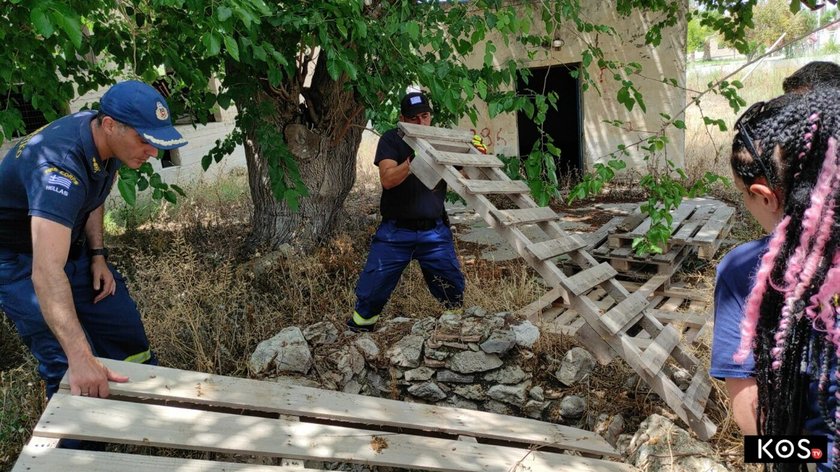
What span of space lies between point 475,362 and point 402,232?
3.41 ft

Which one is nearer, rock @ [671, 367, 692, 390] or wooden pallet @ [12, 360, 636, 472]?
wooden pallet @ [12, 360, 636, 472]

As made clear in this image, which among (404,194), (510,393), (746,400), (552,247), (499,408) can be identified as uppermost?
(404,194)

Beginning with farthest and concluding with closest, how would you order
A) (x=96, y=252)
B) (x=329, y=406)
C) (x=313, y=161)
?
(x=313, y=161), (x=96, y=252), (x=329, y=406)

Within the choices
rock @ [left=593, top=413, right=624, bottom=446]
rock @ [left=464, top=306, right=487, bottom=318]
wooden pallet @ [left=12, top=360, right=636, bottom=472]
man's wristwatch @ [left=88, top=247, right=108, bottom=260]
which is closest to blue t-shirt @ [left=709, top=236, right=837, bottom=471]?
wooden pallet @ [left=12, top=360, right=636, bottom=472]

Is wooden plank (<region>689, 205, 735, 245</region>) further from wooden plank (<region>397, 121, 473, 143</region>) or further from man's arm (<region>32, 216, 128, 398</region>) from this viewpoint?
man's arm (<region>32, 216, 128, 398</region>)

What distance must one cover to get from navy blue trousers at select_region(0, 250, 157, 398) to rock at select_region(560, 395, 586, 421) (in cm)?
228

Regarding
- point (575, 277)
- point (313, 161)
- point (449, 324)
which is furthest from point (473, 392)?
point (313, 161)

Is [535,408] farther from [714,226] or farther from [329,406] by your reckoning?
[714,226]

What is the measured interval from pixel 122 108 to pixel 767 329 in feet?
7.74

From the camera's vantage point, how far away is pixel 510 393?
10.8 ft

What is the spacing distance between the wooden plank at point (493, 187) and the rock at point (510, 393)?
114cm

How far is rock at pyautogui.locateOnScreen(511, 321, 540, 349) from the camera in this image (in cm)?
334

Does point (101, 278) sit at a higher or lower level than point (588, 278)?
higher

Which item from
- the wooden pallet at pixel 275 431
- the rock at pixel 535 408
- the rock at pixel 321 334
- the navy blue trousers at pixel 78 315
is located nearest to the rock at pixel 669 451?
the wooden pallet at pixel 275 431
